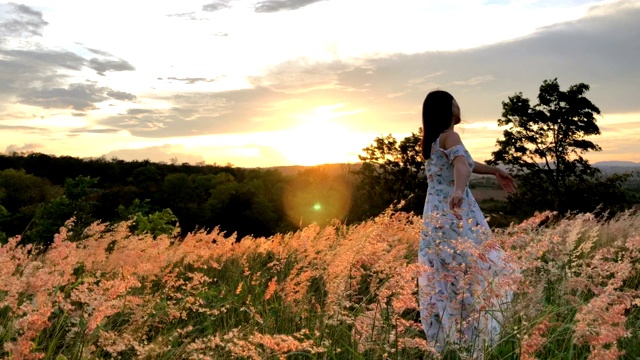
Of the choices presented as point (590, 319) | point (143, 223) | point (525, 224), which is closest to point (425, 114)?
point (525, 224)

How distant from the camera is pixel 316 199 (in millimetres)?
37156

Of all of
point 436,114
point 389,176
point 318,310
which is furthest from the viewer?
point 389,176

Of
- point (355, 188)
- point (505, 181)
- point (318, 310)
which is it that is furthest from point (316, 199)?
point (318, 310)

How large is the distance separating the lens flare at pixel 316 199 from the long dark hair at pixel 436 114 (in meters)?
21.2

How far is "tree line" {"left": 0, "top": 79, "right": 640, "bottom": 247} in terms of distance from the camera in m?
29.0

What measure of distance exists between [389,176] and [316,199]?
9055mm

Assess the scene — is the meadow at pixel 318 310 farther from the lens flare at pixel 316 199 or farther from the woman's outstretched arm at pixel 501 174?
the lens flare at pixel 316 199

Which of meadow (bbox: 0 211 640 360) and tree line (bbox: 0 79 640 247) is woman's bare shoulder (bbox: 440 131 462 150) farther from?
tree line (bbox: 0 79 640 247)

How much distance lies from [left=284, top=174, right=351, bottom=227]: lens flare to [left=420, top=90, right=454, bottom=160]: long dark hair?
69.6 feet

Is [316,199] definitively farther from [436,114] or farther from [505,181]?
[436,114]

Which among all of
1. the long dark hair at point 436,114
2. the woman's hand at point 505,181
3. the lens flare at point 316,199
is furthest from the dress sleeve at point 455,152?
the lens flare at point 316,199

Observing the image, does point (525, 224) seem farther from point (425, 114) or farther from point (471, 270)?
point (425, 114)

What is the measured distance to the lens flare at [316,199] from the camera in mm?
31656

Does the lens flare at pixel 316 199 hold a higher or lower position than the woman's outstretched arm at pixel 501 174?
lower
